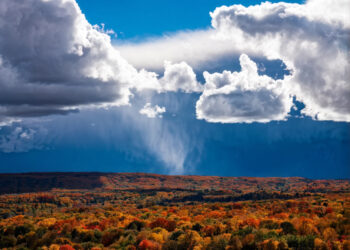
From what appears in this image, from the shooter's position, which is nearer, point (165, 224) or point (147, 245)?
point (147, 245)

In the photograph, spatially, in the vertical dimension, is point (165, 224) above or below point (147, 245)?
above

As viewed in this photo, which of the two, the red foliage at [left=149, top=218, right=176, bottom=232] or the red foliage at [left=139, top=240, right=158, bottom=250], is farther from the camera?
the red foliage at [left=149, top=218, right=176, bottom=232]

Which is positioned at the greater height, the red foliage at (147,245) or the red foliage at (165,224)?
the red foliage at (165,224)

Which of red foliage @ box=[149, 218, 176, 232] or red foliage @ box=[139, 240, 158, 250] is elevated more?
red foliage @ box=[149, 218, 176, 232]

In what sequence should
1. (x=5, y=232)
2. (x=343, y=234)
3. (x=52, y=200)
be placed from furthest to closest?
(x=52, y=200)
(x=5, y=232)
(x=343, y=234)

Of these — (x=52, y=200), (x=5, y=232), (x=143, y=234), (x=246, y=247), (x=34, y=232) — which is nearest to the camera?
(x=246, y=247)

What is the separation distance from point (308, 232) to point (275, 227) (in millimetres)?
3930

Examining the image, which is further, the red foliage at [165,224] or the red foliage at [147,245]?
the red foliage at [165,224]

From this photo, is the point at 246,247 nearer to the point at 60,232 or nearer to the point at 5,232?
the point at 60,232

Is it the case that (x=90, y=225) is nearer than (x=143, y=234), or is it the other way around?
(x=143, y=234)

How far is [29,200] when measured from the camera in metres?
146

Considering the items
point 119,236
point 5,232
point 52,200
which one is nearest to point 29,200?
point 52,200

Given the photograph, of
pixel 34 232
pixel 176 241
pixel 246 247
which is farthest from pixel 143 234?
pixel 34 232

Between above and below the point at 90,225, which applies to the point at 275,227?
above
